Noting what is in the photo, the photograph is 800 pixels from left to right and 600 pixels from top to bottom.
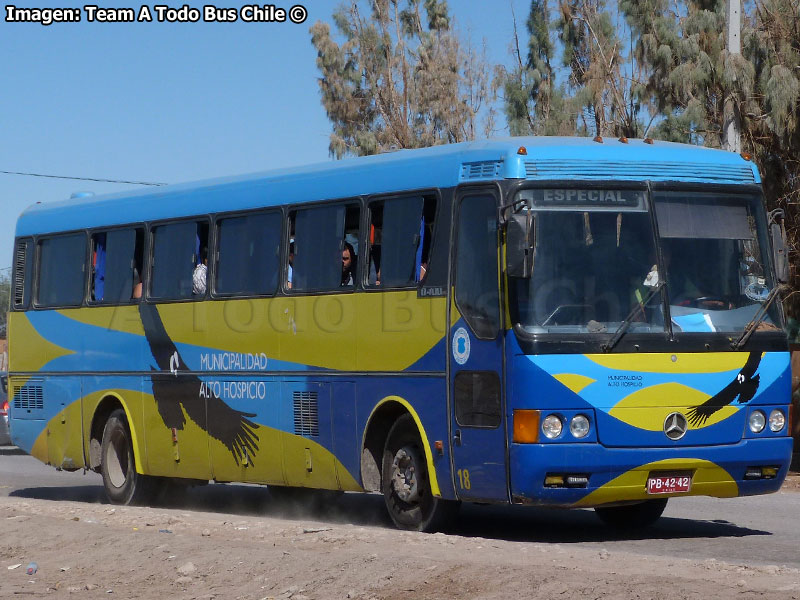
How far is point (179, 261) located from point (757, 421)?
6.78 metres

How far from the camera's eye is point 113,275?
1736 centimetres

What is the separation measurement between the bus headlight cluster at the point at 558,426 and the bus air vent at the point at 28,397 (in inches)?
353

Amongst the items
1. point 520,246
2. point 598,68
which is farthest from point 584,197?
point 598,68

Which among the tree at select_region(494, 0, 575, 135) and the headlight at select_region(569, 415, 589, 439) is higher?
the tree at select_region(494, 0, 575, 135)

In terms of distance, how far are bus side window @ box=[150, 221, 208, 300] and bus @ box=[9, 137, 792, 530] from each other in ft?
0.17

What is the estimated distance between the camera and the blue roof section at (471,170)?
11922 millimetres

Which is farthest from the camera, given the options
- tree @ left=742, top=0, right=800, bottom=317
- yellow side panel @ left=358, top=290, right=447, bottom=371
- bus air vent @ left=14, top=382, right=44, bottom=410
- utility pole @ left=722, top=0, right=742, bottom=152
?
tree @ left=742, top=0, right=800, bottom=317

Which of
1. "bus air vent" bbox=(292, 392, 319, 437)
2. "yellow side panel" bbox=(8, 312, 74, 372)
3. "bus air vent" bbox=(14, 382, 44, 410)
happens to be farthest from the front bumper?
"bus air vent" bbox=(14, 382, 44, 410)

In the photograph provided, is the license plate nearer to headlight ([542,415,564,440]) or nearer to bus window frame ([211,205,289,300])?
headlight ([542,415,564,440])

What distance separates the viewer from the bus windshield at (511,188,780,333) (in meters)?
11.5

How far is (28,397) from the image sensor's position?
18859 millimetres

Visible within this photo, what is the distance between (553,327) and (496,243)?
845 mm

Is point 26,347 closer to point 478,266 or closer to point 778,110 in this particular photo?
point 478,266

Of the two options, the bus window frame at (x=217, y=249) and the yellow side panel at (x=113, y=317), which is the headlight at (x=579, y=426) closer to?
the bus window frame at (x=217, y=249)
